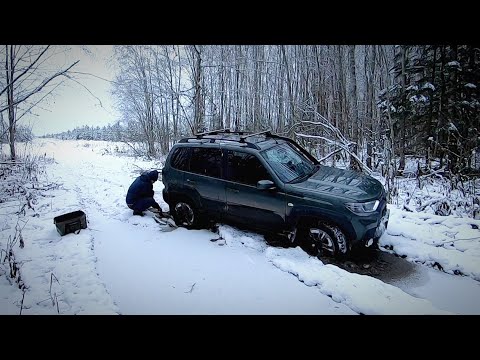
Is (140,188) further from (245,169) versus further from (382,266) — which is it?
(382,266)

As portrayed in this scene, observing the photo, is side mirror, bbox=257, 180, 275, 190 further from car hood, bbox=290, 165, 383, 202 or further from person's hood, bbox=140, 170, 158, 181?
person's hood, bbox=140, 170, 158, 181

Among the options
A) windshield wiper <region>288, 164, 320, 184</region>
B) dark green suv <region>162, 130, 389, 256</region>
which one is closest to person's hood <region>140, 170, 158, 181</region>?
dark green suv <region>162, 130, 389, 256</region>

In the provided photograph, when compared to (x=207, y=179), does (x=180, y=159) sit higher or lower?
higher

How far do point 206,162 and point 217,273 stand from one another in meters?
2.21

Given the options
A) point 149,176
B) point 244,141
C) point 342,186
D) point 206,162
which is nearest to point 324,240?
point 342,186

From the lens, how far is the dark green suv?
4.02m

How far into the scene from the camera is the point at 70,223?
17.4 ft
